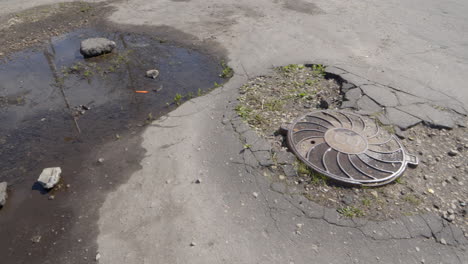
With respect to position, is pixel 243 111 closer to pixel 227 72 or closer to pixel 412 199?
pixel 227 72

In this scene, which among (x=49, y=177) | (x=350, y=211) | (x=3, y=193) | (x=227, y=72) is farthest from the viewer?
(x=227, y=72)

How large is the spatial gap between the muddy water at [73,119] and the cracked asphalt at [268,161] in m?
0.30

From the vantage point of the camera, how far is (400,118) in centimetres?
391

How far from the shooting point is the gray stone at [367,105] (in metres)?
4.04

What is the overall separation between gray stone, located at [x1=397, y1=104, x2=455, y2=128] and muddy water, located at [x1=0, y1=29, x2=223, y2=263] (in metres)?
2.83

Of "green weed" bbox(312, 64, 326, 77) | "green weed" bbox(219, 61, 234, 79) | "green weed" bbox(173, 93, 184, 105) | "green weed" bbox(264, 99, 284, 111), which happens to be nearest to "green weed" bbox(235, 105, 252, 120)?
"green weed" bbox(264, 99, 284, 111)

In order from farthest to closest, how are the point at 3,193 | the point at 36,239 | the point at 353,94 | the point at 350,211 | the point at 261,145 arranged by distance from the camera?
the point at 353,94 < the point at 261,145 < the point at 3,193 < the point at 350,211 < the point at 36,239

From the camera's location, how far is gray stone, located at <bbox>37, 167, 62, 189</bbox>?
3.06 meters

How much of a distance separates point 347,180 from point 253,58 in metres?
3.16

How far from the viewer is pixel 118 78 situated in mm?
4961

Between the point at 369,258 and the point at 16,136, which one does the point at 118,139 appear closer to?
the point at 16,136

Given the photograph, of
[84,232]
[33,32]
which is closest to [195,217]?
[84,232]

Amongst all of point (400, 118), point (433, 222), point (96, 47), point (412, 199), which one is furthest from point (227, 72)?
point (433, 222)

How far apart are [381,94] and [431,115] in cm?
70
